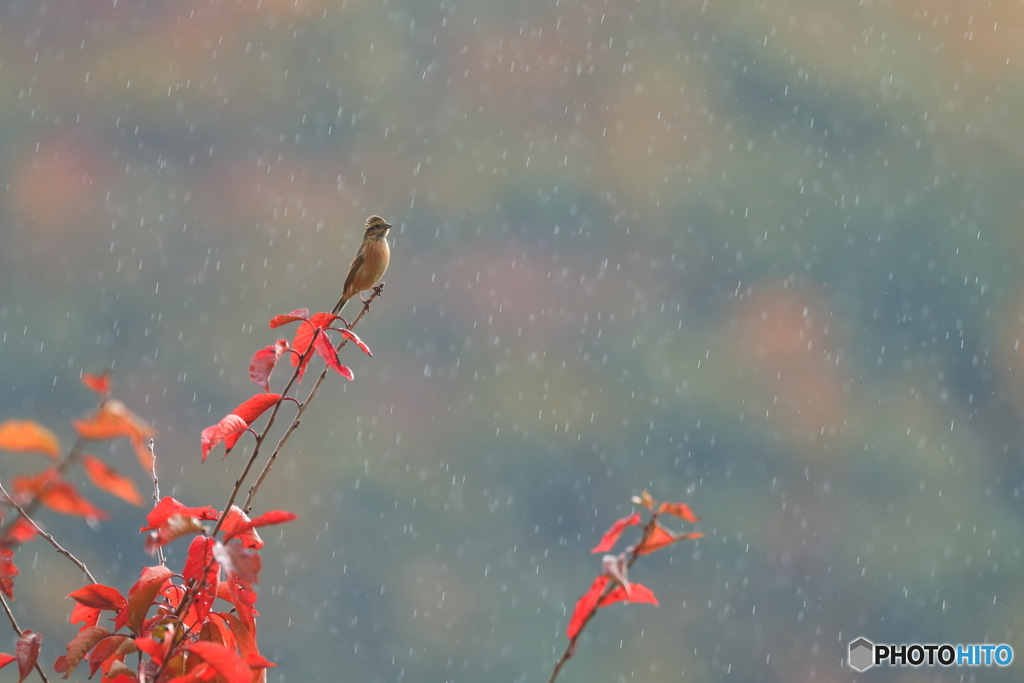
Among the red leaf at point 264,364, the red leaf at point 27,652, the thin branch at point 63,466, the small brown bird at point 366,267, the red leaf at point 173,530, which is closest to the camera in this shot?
the thin branch at point 63,466

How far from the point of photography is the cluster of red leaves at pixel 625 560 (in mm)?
843

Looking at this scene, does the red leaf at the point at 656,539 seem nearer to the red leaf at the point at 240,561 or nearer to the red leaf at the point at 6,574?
the red leaf at the point at 240,561

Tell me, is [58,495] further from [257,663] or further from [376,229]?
[376,229]

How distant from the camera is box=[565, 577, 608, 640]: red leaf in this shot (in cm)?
90

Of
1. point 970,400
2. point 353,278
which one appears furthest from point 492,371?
point 353,278

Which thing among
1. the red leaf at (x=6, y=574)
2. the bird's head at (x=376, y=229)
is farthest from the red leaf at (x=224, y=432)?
the bird's head at (x=376, y=229)

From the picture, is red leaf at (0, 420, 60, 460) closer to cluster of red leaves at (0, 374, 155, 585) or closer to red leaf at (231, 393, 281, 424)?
cluster of red leaves at (0, 374, 155, 585)

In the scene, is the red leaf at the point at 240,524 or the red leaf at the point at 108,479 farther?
the red leaf at the point at 240,524

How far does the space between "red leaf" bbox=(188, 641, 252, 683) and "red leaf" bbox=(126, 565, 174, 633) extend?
131mm

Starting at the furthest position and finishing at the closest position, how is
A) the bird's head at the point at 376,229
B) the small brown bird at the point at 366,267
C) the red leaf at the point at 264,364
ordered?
1. the bird's head at the point at 376,229
2. the small brown bird at the point at 366,267
3. the red leaf at the point at 264,364

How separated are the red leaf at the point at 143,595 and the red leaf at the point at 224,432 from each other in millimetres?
165

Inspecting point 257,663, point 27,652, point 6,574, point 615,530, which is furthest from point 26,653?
point 615,530

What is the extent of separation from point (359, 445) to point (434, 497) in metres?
1.79

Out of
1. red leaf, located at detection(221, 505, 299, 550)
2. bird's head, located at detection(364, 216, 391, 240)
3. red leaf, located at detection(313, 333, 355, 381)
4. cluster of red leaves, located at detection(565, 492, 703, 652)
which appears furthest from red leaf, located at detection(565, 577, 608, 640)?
bird's head, located at detection(364, 216, 391, 240)
